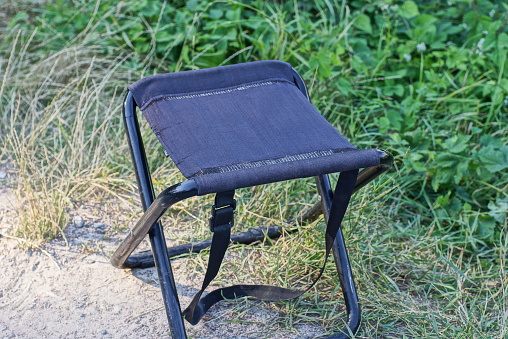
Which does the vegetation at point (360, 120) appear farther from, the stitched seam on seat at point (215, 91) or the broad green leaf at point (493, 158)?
the stitched seam on seat at point (215, 91)

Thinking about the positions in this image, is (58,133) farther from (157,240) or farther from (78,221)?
(157,240)

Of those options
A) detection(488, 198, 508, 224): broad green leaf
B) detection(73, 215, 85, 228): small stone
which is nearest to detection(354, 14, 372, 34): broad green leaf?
detection(488, 198, 508, 224): broad green leaf

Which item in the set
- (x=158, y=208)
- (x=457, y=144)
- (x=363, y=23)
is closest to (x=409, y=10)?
(x=363, y=23)

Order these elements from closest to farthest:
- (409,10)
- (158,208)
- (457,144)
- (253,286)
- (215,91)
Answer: (158,208), (215,91), (253,286), (457,144), (409,10)

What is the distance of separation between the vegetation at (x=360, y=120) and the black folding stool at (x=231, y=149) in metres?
0.43

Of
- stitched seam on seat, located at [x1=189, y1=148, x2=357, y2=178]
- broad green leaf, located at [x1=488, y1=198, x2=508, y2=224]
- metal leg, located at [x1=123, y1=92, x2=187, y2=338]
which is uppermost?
stitched seam on seat, located at [x1=189, y1=148, x2=357, y2=178]

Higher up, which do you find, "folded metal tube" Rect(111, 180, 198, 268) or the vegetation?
"folded metal tube" Rect(111, 180, 198, 268)

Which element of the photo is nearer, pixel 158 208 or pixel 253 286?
pixel 158 208

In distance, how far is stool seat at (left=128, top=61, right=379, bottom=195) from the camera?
134 centimetres

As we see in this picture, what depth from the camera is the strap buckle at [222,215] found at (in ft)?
4.48

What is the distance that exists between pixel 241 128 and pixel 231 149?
0.38 feet

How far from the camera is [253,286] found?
1886 millimetres

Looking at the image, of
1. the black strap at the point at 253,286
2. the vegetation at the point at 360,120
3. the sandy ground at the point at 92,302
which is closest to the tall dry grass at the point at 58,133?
the vegetation at the point at 360,120

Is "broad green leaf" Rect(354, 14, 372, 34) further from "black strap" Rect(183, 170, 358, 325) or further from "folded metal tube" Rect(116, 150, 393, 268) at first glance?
"black strap" Rect(183, 170, 358, 325)
